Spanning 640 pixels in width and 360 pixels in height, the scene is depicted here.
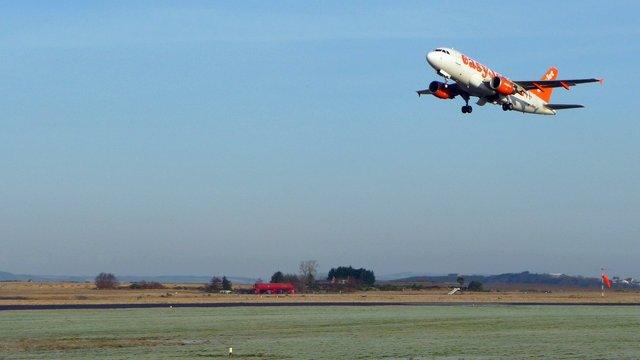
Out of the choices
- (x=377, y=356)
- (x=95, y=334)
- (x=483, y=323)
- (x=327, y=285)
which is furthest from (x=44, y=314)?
(x=327, y=285)

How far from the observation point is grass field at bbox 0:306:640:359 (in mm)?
50156

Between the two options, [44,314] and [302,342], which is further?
[44,314]

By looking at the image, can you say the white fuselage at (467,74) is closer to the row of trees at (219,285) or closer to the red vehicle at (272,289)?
the red vehicle at (272,289)

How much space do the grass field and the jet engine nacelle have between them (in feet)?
61.7

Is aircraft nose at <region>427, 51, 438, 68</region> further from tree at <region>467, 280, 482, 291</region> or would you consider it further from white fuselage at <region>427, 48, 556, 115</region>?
tree at <region>467, 280, 482, 291</region>

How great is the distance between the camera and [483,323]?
7231cm

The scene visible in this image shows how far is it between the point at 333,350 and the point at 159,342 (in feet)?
36.4

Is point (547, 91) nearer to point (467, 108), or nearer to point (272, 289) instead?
point (467, 108)

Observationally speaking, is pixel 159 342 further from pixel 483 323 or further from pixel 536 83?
pixel 536 83

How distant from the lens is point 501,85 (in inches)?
3462

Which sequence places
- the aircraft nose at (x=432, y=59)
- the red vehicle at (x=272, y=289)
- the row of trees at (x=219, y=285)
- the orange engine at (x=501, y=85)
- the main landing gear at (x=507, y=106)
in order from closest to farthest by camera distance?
the aircraft nose at (x=432, y=59), the orange engine at (x=501, y=85), the main landing gear at (x=507, y=106), the red vehicle at (x=272, y=289), the row of trees at (x=219, y=285)

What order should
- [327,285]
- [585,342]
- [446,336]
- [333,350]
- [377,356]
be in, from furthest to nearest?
[327,285] < [446,336] < [585,342] < [333,350] < [377,356]

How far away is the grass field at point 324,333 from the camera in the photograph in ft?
165

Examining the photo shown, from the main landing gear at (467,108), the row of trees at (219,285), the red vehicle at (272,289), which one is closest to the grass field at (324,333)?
the main landing gear at (467,108)
